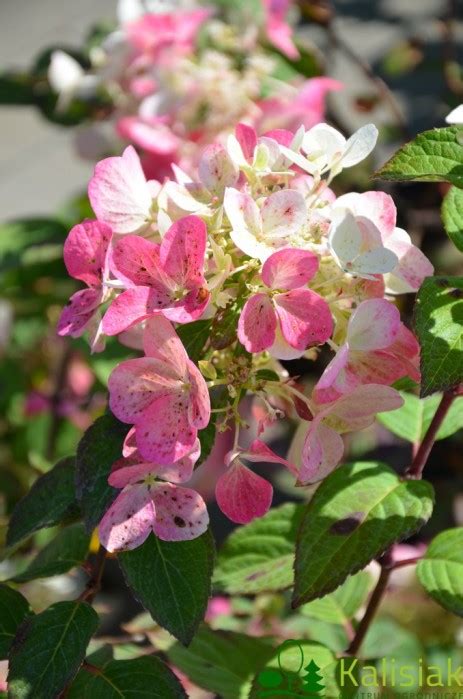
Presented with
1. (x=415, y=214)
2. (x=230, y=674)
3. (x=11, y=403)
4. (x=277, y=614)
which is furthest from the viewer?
(x=11, y=403)

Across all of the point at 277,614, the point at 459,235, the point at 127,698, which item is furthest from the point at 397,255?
the point at 277,614

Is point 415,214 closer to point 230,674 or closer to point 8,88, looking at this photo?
point 8,88

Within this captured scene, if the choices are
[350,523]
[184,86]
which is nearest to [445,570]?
[350,523]

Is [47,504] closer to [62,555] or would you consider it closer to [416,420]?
[62,555]

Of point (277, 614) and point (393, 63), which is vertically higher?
point (393, 63)

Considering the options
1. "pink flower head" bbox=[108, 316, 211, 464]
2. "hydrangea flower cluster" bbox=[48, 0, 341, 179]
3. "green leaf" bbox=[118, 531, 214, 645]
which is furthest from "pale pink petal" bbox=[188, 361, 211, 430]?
"hydrangea flower cluster" bbox=[48, 0, 341, 179]

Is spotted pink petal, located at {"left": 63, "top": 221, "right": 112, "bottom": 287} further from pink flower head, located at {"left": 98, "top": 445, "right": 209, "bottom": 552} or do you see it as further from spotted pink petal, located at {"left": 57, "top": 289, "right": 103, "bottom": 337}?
pink flower head, located at {"left": 98, "top": 445, "right": 209, "bottom": 552}

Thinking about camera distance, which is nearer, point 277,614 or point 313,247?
point 313,247
